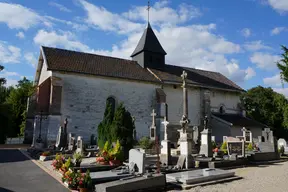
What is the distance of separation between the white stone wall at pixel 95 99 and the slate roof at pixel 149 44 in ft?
17.4

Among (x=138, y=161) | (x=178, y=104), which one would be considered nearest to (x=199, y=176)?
(x=138, y=161)

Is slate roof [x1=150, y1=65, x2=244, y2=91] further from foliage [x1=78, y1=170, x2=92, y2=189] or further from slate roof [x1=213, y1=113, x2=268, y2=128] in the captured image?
foliage [x1=78, y1=170, x2=92, y2=189]

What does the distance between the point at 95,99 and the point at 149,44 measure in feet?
33.8

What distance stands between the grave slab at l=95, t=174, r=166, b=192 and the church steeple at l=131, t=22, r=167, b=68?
2145 centimetres

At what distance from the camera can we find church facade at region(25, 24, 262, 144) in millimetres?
20859

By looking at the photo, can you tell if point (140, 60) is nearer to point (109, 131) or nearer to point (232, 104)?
point (232, 104)

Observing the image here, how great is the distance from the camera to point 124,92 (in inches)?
933

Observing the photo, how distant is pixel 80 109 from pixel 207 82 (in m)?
15.5

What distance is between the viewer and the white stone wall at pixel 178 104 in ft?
86.8

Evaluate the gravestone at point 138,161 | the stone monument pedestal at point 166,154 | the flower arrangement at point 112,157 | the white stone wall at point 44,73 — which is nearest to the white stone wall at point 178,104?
the white stone wall at point 44,73

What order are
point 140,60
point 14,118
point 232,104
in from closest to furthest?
1. point 140,60
2. point 232,104
3. point 14,118

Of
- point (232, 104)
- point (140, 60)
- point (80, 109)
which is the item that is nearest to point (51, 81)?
point (80, 109)

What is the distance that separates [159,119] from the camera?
2391 centimetres

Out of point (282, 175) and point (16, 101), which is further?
point (16, 101)
